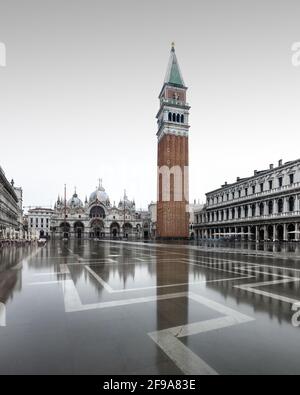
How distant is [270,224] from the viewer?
52531 mm

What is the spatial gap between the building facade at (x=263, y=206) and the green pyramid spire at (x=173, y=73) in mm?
35163

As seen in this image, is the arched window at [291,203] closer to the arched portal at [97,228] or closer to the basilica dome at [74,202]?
the arched portal at [97,228]

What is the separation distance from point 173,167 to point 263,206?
27884 millimetres

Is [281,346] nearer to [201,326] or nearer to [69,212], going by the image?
[201,326]

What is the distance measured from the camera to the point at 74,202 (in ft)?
436

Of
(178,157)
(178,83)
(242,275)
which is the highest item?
(178,83)

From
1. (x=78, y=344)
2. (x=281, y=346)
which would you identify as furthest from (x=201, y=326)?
(x=78, y=344)

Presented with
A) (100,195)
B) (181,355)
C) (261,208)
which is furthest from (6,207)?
(100,195)

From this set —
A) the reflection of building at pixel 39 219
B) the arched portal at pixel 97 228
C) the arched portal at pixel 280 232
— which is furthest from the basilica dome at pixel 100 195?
the arched portal at pixel 280 232

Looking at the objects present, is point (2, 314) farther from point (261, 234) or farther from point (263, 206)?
point (261, 234)

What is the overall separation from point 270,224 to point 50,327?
A: 53343 mm

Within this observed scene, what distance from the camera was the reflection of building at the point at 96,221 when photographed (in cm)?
12019
